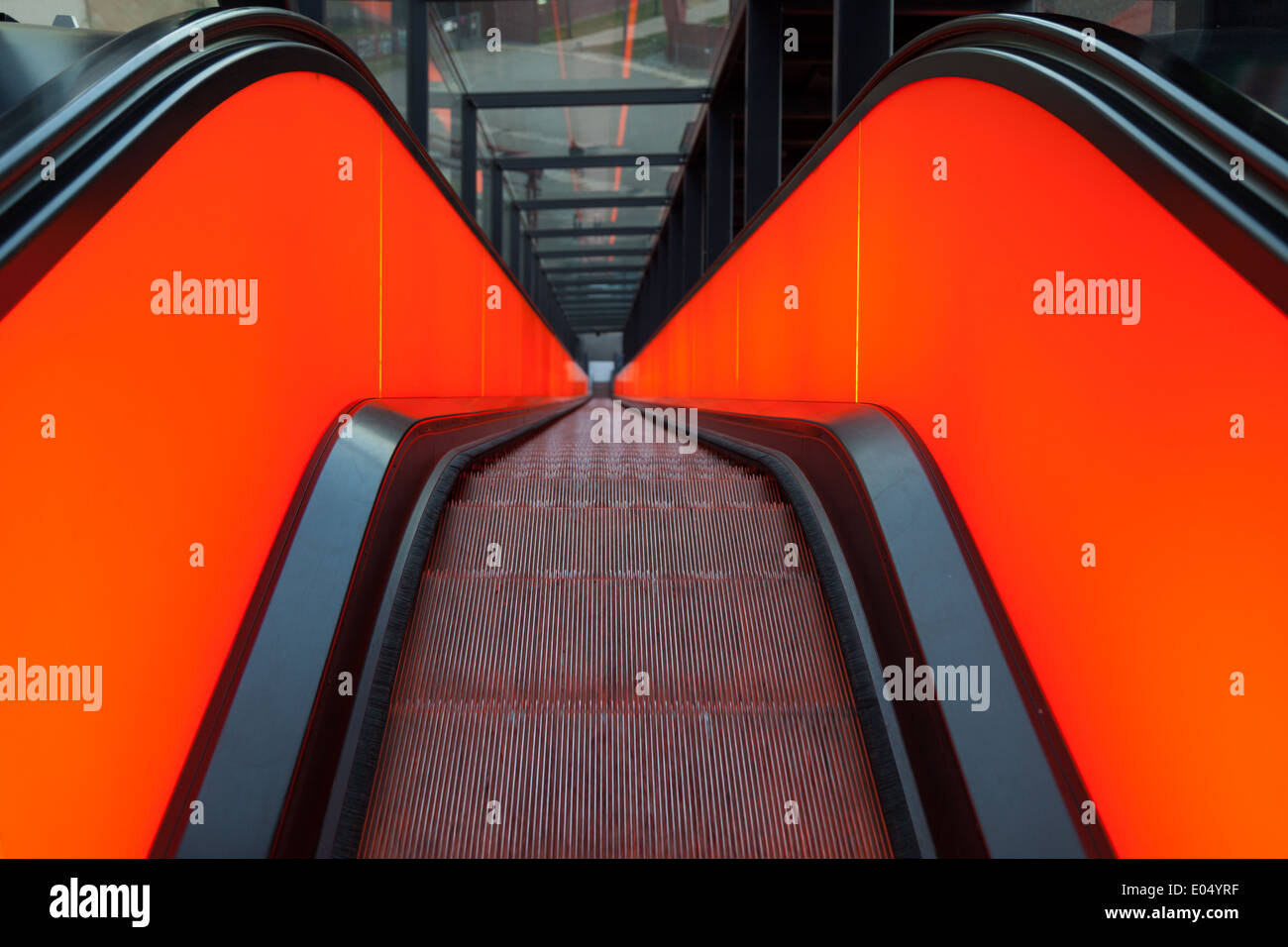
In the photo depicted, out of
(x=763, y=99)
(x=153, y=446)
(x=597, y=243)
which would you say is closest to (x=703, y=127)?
(x=763, y=99)

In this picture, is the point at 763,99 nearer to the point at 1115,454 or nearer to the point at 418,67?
the point at 418,67

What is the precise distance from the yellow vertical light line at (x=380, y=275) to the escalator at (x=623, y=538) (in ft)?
2.39

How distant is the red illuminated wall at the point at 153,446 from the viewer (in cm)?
160

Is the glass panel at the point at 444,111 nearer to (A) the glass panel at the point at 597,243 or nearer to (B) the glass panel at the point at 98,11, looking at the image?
(B) the glass panel at the point at 98,11

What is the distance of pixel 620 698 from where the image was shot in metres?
2.34

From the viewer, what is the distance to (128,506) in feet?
6.15

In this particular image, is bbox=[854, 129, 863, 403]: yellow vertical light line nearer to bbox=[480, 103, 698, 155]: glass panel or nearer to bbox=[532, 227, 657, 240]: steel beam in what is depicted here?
bbox=[480, 103, 698, 155]: glass panel

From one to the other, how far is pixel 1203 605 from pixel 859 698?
0.87 m

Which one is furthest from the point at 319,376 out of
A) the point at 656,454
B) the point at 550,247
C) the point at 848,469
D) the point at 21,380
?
the point at 550,247

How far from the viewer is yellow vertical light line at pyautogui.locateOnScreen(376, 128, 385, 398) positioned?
13.4 feet

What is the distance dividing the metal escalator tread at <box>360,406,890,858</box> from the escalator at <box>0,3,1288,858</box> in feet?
0.04

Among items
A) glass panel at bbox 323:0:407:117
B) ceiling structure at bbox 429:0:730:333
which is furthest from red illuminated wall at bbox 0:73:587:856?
ceiling structure at bbox 429:0:730:333

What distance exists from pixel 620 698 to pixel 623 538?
90cm

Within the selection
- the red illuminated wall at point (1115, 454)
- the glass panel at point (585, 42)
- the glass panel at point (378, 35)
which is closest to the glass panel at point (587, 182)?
the glass panel at point (585, 42)
